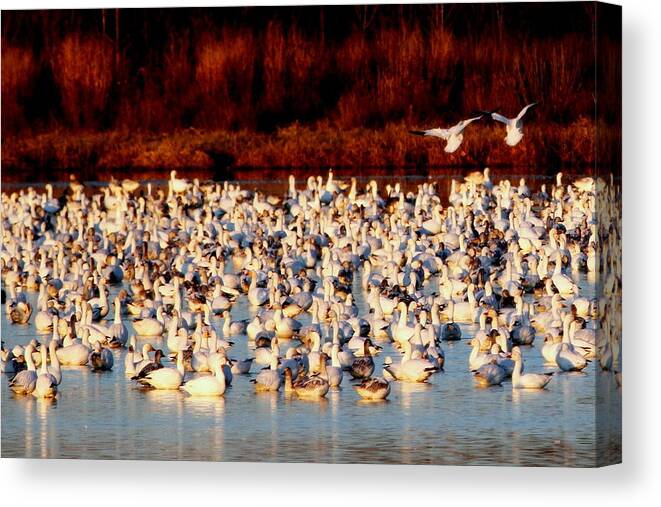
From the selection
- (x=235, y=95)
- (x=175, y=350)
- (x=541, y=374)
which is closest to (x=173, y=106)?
(x=235, y=95)

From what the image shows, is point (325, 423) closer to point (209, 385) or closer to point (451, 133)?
point (209, 385)

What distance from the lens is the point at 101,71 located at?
673 inches

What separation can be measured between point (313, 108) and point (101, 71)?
155 cm

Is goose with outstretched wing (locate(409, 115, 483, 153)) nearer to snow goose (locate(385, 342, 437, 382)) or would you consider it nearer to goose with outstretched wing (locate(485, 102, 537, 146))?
goose with outstretched wing (locate(485, 102, 537, 146))

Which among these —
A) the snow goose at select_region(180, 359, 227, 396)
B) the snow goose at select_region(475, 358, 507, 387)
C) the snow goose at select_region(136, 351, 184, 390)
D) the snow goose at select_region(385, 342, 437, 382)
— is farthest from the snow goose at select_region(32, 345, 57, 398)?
the snow goose at select_region(475, 358, 507, 387)

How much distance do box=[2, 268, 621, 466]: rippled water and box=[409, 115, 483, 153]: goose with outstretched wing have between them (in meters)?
1.33

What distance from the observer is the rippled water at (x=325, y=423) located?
52.0ft

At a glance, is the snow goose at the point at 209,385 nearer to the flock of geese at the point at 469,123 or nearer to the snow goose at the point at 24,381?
the snow goose at the point at 24,381

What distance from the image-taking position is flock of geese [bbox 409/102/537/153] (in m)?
16.3

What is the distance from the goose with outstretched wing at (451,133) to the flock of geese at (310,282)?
30 cm

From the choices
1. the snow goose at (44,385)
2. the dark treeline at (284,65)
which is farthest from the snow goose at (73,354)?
the dark treeline at (284,65)

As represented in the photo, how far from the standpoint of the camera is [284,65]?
16938 millimetres

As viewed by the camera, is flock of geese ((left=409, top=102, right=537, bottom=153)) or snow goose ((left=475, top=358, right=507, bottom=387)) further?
snow goose ((left=475, top=358, right=507, bottom=387))

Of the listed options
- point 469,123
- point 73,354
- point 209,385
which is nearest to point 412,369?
point 209,385
